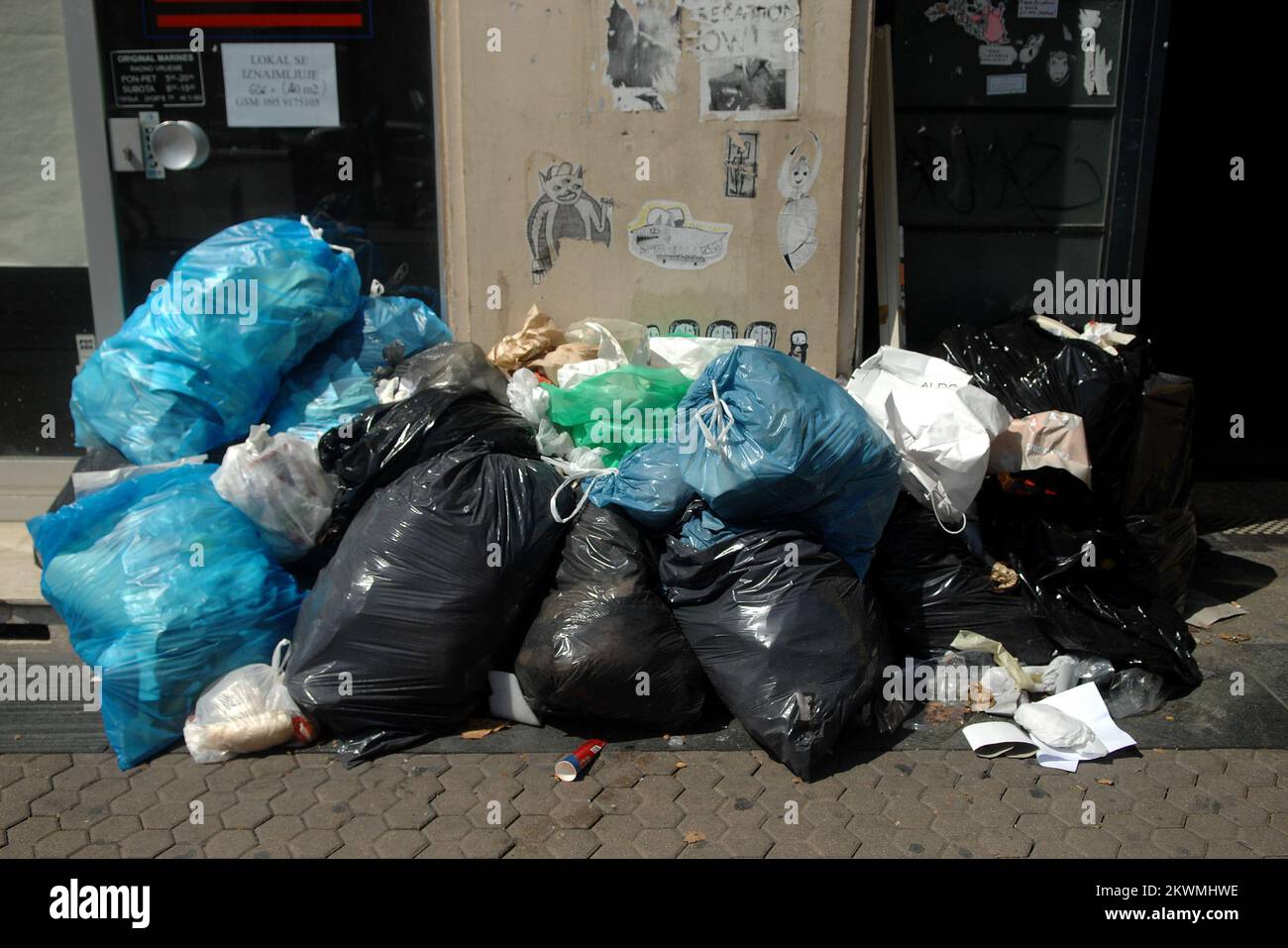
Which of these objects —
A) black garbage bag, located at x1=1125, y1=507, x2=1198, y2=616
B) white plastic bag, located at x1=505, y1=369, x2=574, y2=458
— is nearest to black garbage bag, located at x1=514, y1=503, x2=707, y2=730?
white plastic bag, located at x1=505, y1=369, x2=574, y2=458

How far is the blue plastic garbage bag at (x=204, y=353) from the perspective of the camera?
3.79 m

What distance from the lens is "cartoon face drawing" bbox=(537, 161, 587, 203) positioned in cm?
434

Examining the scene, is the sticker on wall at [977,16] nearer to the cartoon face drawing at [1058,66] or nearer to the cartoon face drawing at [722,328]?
the cartoon face drawing at [1058,66]

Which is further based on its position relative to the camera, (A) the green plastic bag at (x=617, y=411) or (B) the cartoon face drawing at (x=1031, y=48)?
(B) the cartoon face drawing at (x=1031, y=48)

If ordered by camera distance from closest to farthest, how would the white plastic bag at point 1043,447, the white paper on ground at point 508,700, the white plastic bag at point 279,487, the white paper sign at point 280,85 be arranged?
the white paper on ground at point 508,700, the white plastic bag at point 279,487, the white plastic bag at point 1043,447, the white paper sign at point 280,85

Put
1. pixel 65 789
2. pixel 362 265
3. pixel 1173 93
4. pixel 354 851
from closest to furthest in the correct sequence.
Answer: pixel 354 851 < pixel 65 789 < pixel 362 265 < pixel 1173 93

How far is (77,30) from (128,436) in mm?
1928

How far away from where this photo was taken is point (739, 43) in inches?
165

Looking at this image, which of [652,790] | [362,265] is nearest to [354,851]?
[652,790]

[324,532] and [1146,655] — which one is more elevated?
[324,532]

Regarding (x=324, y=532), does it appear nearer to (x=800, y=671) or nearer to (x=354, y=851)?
(x=354, y=851)

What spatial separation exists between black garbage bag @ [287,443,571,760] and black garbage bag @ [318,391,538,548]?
0.12 metres

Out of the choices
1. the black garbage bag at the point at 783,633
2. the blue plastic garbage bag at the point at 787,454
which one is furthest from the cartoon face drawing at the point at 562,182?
the black garbage bag at the point at 783,633

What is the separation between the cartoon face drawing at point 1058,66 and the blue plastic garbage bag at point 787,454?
215 centimetres
